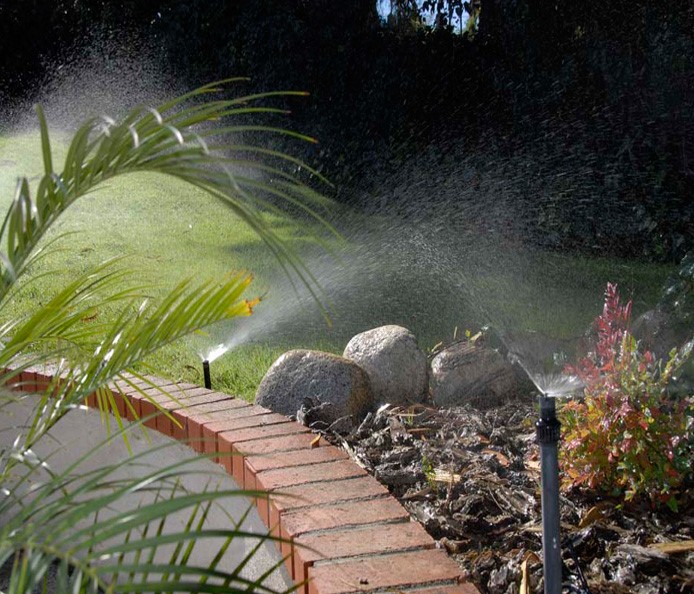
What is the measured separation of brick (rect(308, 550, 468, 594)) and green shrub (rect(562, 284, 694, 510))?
848 millimetres

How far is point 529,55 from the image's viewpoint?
9070 mm

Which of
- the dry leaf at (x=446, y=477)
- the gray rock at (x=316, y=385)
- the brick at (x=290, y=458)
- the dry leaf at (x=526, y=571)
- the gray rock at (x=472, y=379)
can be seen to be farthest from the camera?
the gray rock at (x=472, y=379)

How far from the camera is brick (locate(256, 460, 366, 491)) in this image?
7.14 feet

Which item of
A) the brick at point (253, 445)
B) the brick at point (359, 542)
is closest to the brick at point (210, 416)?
the brick at point (253, 445)

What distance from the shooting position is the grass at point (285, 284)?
16.2 ft

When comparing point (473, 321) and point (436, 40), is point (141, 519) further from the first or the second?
point (436, 40)

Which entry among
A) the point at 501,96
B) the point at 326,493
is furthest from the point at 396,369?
the point at 501,96

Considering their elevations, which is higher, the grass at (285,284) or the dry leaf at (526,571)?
the grass at (285,284)

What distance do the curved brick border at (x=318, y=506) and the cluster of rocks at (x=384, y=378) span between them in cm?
59

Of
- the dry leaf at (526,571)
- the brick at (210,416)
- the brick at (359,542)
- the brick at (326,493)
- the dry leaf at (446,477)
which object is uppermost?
the brick at (210,416)

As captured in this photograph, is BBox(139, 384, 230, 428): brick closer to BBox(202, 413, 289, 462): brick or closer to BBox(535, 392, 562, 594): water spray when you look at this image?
BBox(202, 413, 289, 462): brick

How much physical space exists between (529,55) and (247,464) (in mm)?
7686

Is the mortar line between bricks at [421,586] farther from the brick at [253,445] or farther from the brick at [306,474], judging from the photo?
the brick at [253,445]

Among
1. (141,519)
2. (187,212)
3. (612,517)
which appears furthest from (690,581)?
(187,212)
